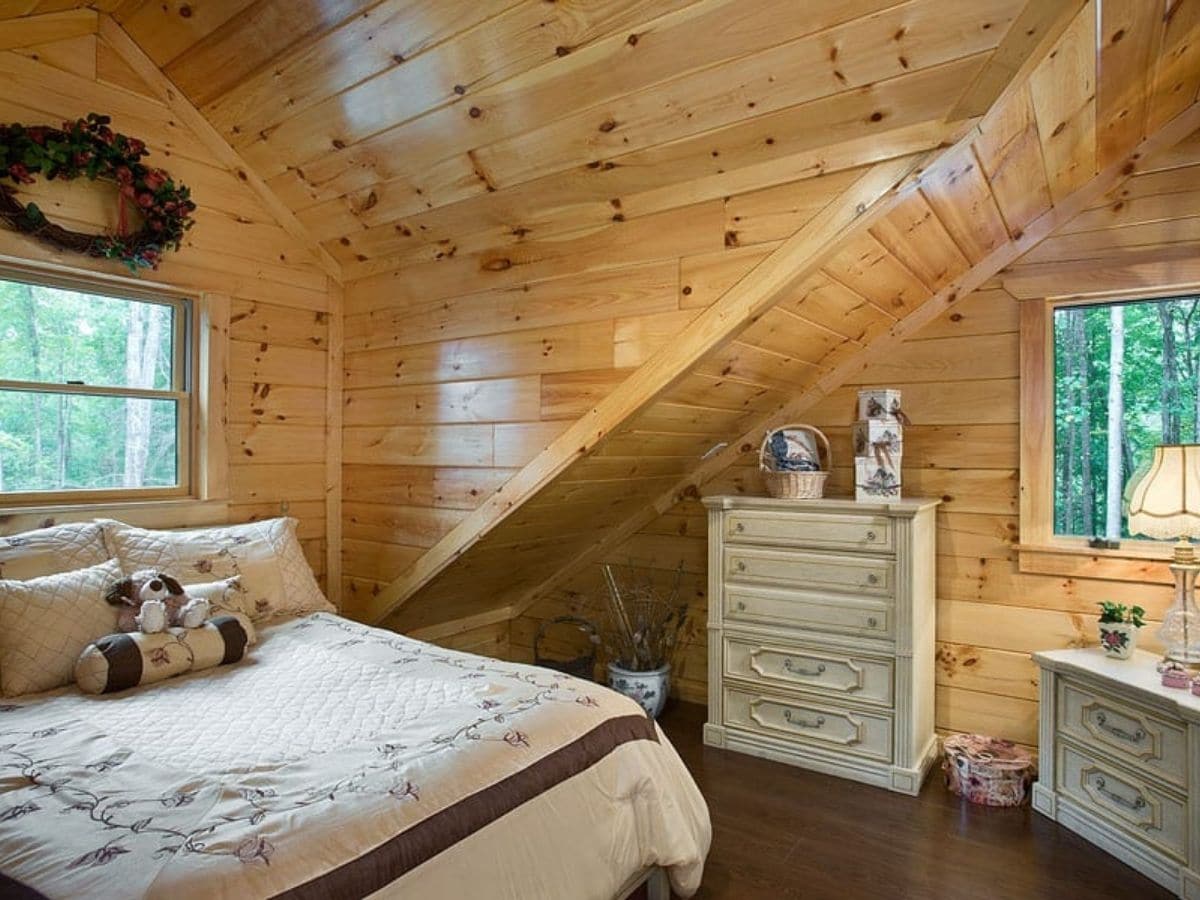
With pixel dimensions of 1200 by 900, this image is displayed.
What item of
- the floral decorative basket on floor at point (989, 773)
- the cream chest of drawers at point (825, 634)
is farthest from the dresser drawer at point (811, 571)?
the floral decorative basket on floor at point (989, 773)

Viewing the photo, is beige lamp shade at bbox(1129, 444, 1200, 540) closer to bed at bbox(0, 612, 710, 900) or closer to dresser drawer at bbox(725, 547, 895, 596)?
dresser drawer at bbox(725, 547, 895, 596)

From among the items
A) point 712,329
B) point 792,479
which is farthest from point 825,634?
point 712,329

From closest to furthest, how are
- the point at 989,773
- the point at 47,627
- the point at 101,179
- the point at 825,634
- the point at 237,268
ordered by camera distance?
the point at 47,627
the point at 989,773
the point at 101,179
the point at 825,634
the point at 237,268

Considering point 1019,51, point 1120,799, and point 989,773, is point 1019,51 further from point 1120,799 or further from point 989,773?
point 989,773

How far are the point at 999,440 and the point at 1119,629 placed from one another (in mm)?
736

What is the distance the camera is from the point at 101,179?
98.2 inches

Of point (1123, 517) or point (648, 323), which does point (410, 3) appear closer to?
point (648, 323)

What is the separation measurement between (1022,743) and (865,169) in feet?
7.06

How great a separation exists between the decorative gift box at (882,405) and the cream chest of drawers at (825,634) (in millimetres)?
325

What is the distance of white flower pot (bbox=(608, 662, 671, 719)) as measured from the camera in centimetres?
301

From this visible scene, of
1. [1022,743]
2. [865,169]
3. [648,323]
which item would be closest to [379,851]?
[648,323]

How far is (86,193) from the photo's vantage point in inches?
97.3

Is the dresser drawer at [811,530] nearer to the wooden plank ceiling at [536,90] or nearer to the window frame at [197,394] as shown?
the wooden plank ceiling at [536,90]

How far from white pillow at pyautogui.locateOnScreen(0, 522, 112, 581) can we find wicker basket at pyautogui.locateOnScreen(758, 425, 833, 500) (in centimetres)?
229
